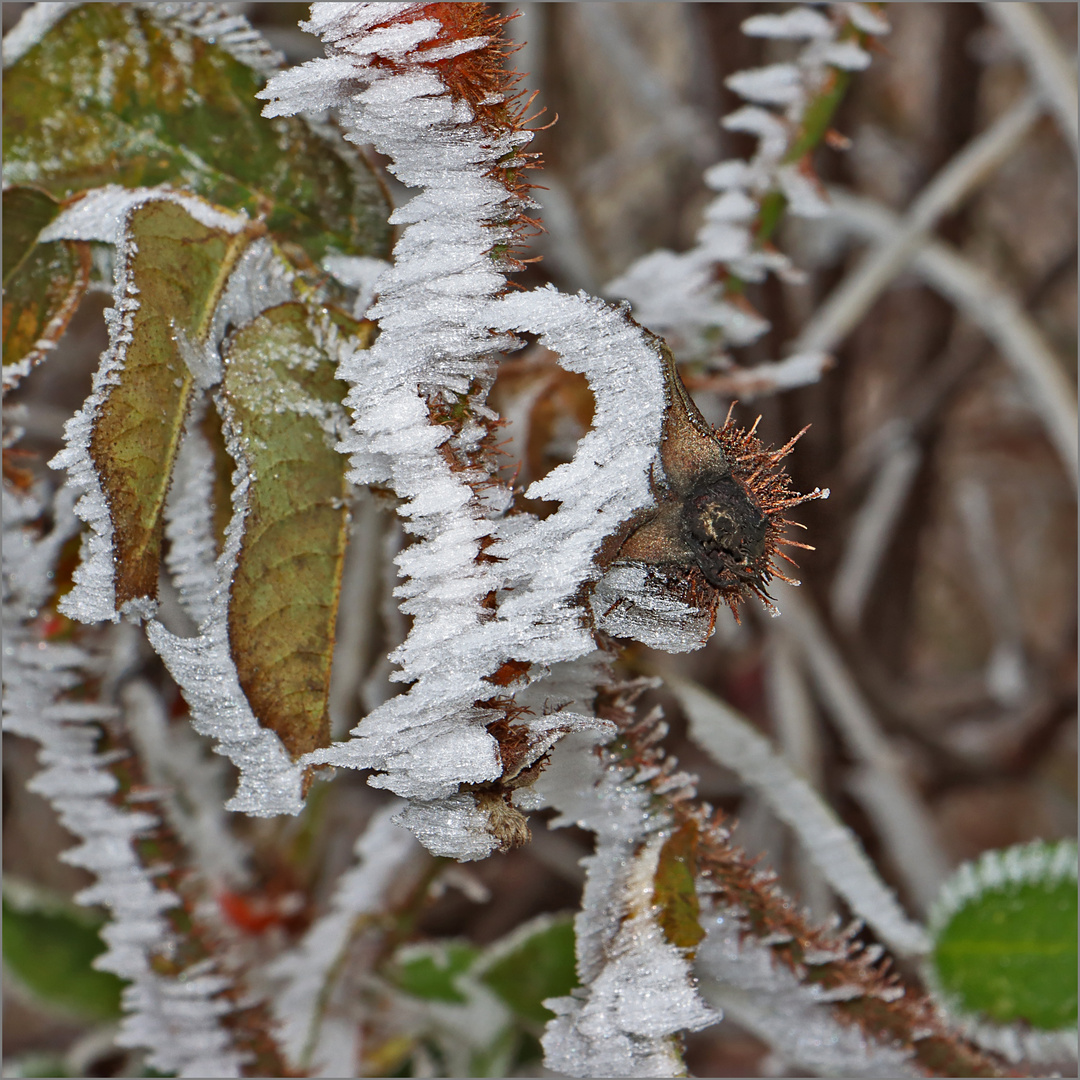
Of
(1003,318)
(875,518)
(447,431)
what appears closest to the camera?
(447,431)

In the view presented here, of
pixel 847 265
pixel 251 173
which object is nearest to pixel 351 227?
pixel 251 173

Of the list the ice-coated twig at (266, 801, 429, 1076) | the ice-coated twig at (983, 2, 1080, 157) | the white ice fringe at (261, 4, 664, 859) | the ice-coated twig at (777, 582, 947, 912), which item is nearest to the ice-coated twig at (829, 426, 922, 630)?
the ice-coated twig at (777, 582, 947, 912)

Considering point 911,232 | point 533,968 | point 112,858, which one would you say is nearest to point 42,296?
point 112,858

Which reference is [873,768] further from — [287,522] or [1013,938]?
[287,522]

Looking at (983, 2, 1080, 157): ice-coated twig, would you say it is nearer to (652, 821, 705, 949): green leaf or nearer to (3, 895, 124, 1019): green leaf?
(652, 821, 705, 949): green leaf

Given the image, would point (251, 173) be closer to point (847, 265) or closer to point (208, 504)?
point (208, 504)

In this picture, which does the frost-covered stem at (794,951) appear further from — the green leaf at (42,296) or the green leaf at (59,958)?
the green leaf at (59,958)
